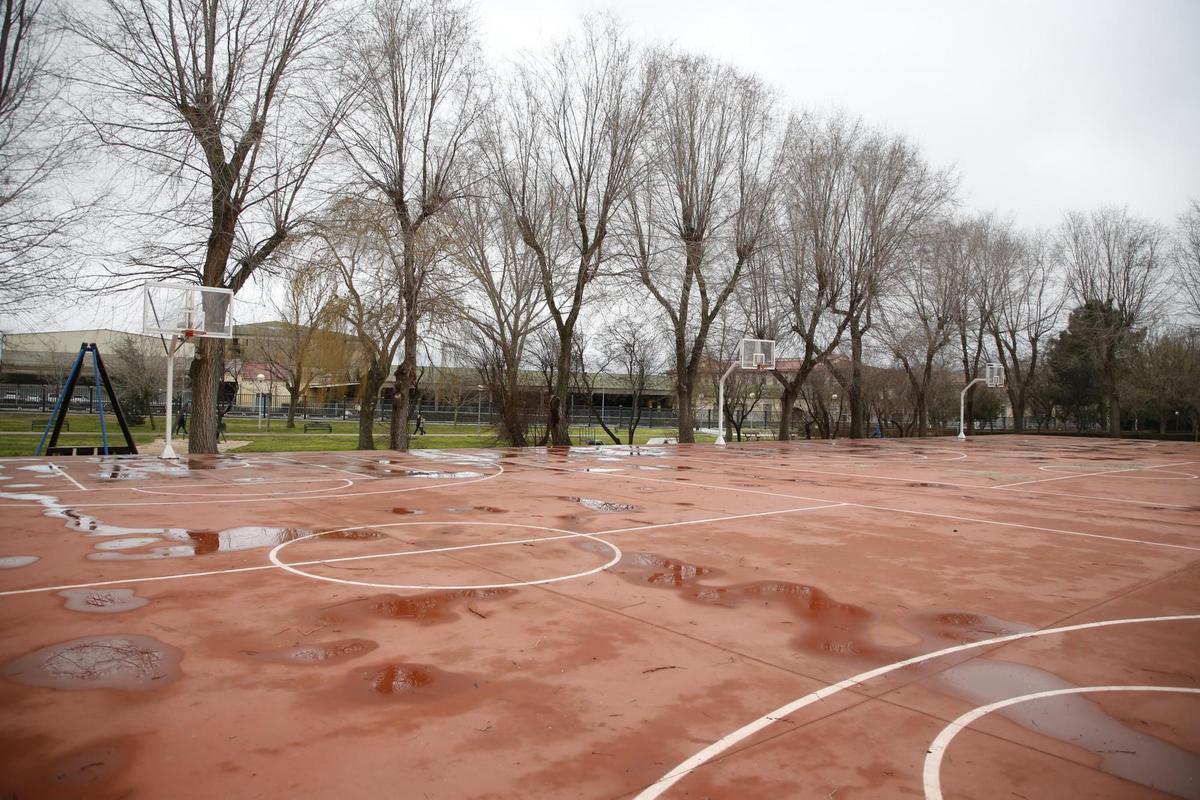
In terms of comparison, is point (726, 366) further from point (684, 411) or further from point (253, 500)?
point (253, 500)

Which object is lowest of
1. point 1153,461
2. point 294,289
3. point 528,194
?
point 1153,461

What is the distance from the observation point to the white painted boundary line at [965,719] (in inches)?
103

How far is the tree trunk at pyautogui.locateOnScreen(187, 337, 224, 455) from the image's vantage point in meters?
16.8

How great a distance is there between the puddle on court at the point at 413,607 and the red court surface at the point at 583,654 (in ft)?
0.08

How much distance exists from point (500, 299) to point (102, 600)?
22.8 m

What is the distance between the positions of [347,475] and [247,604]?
7870mm

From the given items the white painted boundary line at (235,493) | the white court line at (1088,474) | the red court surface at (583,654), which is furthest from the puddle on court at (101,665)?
the white court line at (1088,474)

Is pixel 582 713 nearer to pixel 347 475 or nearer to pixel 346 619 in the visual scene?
pixel 346 619

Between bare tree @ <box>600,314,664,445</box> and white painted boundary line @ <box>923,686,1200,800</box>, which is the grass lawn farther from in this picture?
white painted boundary line @ <box>923,686,1200,800</box>

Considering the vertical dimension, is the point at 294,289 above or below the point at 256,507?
above

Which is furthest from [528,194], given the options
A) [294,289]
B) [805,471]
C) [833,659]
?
[833,659]

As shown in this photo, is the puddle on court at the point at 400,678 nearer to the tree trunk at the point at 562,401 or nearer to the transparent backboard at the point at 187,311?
the transparent backboard at the point at 187,311

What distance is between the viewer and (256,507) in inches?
334

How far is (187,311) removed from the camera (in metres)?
14.3
